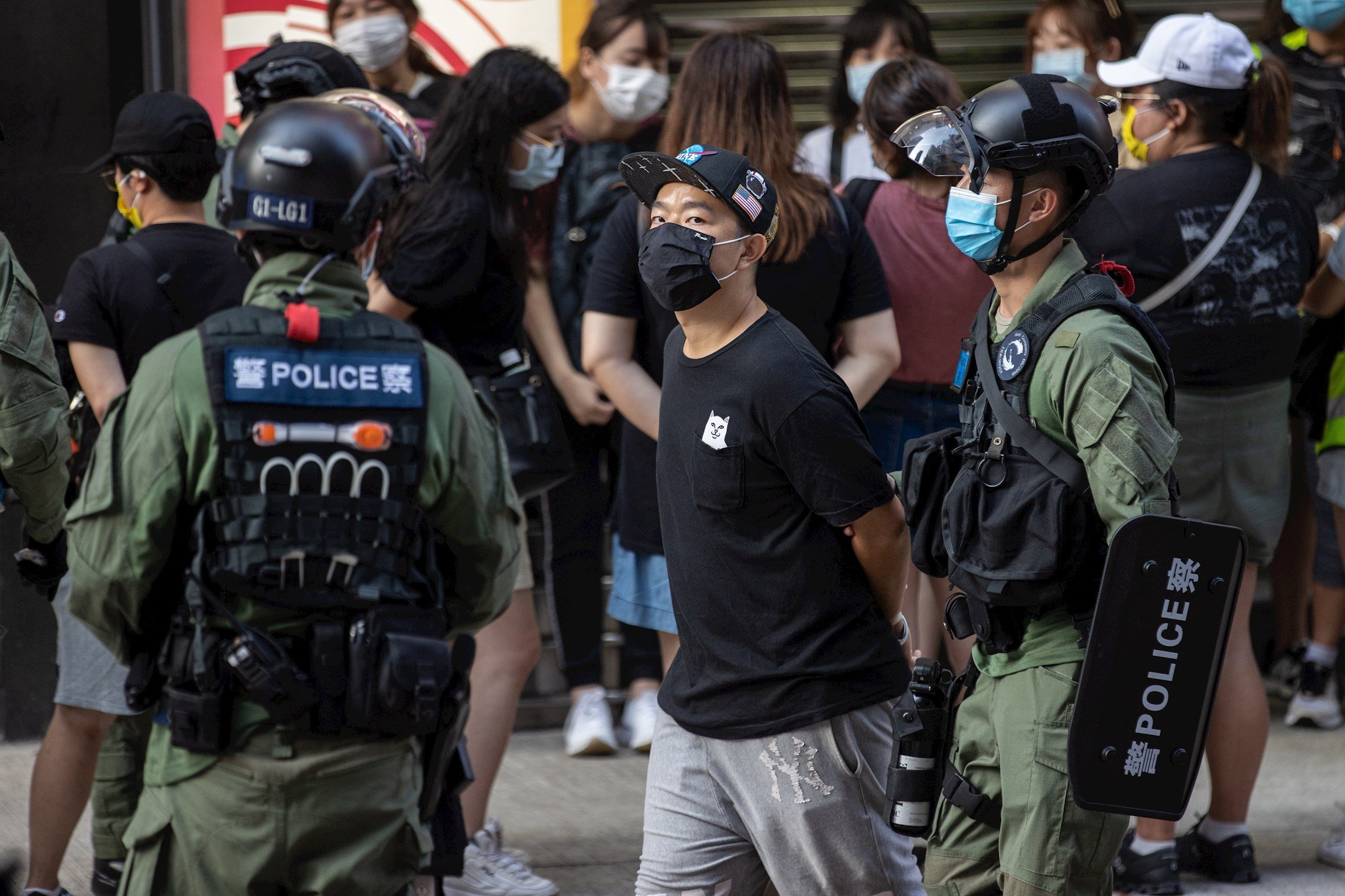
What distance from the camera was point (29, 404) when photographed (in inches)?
138

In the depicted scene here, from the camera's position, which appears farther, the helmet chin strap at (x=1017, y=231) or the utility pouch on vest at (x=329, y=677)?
the helmet chin strap at (x=1017, y=231)

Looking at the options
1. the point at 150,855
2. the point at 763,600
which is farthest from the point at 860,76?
the point at 150,855

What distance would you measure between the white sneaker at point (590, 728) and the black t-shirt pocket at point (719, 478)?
2659mm

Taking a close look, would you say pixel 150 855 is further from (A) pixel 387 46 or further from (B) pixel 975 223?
(A) pixel 387 46

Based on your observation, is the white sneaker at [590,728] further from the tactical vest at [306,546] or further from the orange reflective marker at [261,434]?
the orange reflective marker at [261,434]

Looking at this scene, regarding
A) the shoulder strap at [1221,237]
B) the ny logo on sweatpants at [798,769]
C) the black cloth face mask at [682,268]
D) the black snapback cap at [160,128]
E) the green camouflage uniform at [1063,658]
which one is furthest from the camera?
the shoulder strap at [1221,237]

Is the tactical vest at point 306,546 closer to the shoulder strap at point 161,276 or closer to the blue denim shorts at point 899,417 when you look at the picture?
the shoulder strap at point 161,276

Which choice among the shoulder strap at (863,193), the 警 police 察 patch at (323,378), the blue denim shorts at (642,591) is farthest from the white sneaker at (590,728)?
the 警 police 察 patch at (323,378)

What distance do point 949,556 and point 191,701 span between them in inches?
56.4

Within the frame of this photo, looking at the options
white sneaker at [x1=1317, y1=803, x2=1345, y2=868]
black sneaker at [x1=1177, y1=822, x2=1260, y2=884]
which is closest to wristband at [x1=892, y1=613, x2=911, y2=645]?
black sneaker at [x1=1177, y1=822, x2=1260, y2=884]

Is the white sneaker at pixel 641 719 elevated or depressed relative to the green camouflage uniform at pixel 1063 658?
depressed

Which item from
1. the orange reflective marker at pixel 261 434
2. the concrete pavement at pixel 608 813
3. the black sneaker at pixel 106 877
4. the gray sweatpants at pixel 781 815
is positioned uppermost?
the orange reflective marker at pixel 261 434

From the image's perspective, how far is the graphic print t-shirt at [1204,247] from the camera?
432 cm

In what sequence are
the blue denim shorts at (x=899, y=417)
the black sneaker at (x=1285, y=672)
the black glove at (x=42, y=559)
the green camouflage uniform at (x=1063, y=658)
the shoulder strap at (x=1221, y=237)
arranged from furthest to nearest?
1. the black sneaker at (x=1285, y=672)
2. the blue denim shorts at (x=899, y=417)
3. the shoulder strap at (x=1221, y=237)
4. the black glove at (x=42, y=559)
5. the green camouflage uniform at (x=1063, y=658)
